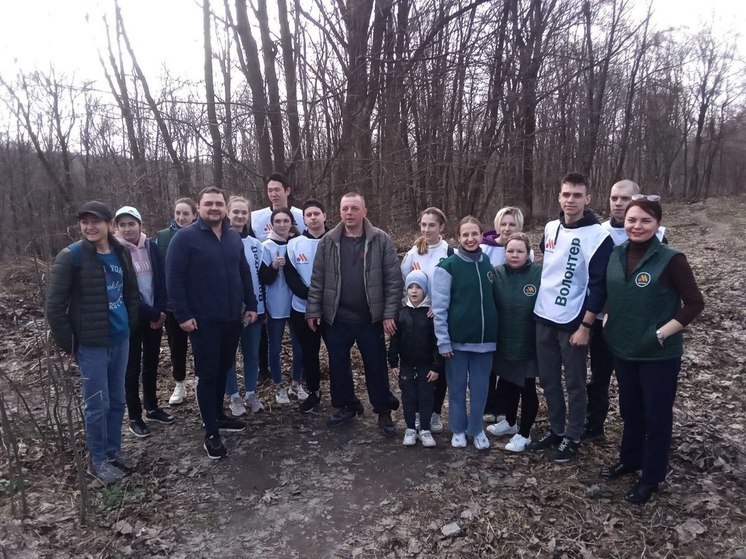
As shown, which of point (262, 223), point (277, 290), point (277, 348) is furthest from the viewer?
A: point (262, 223)

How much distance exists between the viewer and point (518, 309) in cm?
406

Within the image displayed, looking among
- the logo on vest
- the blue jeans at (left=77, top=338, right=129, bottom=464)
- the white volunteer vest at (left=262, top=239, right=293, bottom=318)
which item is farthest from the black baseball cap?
the logo on vest

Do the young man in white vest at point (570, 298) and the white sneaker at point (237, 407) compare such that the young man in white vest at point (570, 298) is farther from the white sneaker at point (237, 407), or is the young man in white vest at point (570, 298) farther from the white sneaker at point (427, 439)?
the white sneaker at point (237, 407)

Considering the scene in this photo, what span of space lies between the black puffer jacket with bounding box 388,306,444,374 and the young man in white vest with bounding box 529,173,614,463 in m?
0.88

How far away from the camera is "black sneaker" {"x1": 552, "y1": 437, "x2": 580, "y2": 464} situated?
13.1 ft

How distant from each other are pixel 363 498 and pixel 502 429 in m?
1.57

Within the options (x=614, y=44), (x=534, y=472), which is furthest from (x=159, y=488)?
(x=614, y=44)

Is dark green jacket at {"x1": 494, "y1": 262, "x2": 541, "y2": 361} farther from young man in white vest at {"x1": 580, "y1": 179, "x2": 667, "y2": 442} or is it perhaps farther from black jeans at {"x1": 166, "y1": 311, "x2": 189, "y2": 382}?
black jeans at {"x1": 166, "y1": 311, "x2": 189, "y2": 382}

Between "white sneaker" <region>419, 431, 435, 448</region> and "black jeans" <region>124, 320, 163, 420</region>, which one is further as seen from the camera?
"black jeans" <region>124, 320, 163, 420</region>

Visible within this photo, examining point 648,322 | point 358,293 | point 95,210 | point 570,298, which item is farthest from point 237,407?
point 648,322

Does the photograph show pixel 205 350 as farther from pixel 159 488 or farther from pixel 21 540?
pixel 21 540

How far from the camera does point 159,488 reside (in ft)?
12.5

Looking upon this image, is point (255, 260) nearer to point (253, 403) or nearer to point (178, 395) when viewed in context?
point (253, 403)

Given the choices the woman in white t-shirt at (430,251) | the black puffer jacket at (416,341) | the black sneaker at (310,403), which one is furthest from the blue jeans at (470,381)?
the black sneaker at (310,403)
